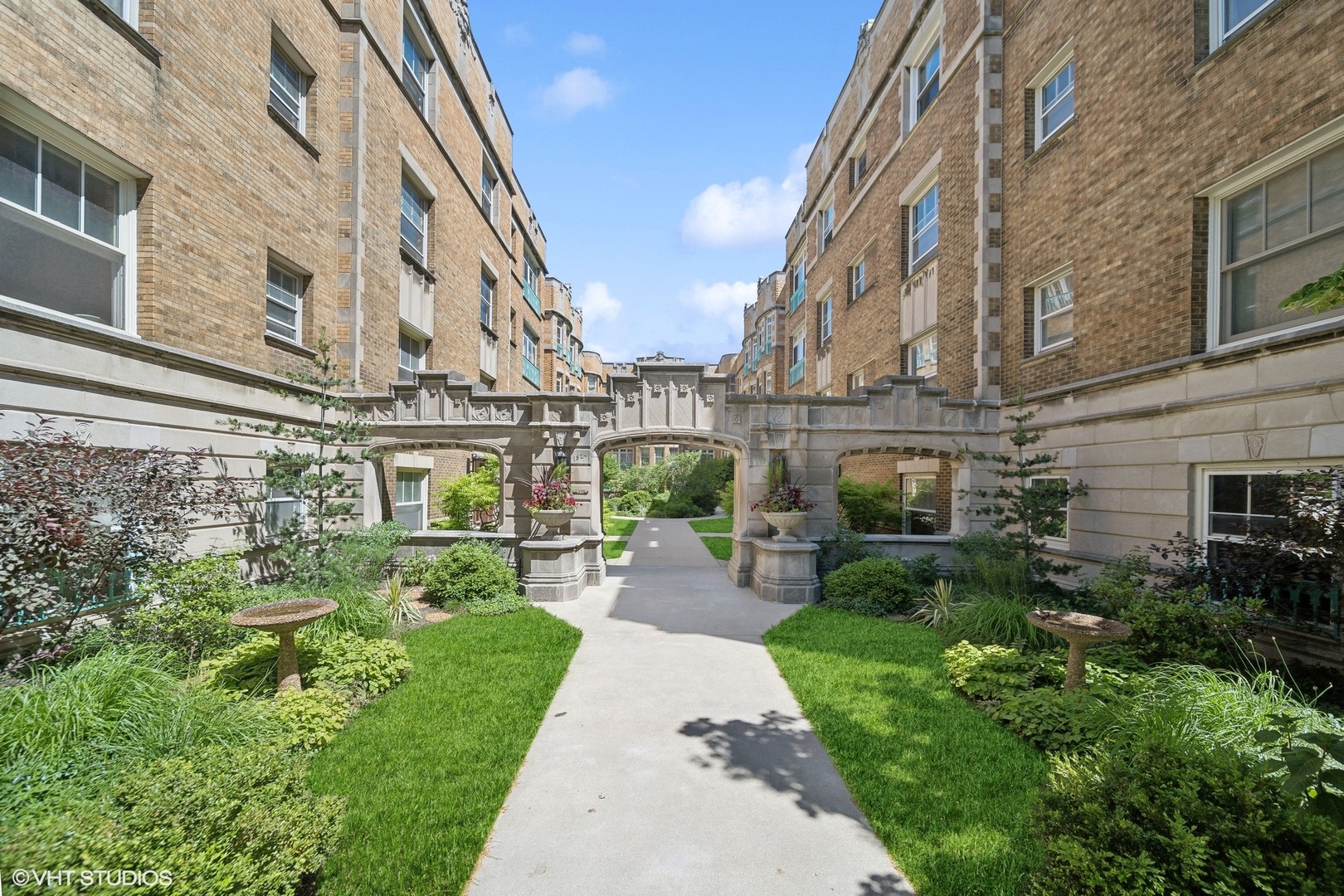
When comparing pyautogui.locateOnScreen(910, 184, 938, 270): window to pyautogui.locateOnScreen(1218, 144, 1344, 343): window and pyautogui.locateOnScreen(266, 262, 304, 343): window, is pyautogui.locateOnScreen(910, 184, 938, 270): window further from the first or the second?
pyautogui.locateOnScreen(266, 262, 304, 343): window

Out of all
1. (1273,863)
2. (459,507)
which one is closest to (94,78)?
(459,507)

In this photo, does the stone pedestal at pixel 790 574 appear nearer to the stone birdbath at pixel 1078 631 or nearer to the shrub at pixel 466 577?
the stone birdbath at pixel 1078 631

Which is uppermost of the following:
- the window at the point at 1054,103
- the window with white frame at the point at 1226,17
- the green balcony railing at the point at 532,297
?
the green balcony railing at the point at 532,297

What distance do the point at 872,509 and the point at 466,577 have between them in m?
10.5

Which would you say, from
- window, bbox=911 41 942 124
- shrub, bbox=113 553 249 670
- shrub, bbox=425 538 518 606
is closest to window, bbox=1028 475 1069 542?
shrub, bbox=425 538 518 606

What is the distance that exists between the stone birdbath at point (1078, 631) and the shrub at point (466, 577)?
331 inches

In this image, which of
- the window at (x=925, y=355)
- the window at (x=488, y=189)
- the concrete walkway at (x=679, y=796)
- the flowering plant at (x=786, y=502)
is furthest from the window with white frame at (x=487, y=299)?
the concrete walkway at (x=679, y=796)

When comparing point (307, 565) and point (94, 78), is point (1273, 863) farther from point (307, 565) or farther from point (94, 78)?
point (94, 78)

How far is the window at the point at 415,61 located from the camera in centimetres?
1391

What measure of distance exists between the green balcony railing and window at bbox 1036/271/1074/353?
2223 centimetres

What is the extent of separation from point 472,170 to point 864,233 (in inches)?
560

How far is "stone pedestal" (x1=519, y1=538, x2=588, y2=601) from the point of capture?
992 centimetres

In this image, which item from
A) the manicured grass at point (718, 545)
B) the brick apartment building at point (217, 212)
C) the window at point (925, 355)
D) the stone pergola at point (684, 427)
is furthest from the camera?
the manicured grass at point (718, 545)

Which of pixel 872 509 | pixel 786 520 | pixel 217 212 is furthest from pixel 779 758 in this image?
pixel 217 212
